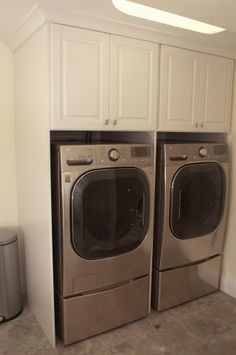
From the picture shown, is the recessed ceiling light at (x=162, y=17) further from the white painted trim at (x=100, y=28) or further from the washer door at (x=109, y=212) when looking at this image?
the washer door at (x=109, y=212)

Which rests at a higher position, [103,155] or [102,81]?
[102,81]

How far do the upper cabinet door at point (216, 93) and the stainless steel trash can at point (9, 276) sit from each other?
1841 millimetres

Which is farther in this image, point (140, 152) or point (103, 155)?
point (140, 152)

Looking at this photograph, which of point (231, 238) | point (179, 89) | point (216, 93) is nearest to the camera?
point (179, 89)

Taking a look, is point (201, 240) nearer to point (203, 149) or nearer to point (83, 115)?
point (203, 149)

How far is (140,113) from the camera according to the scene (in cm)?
226

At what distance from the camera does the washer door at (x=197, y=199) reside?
245 cm

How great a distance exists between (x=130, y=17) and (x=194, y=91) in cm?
84

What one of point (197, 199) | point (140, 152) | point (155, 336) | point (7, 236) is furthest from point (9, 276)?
point (197, 199)

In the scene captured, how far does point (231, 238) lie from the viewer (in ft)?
9.55

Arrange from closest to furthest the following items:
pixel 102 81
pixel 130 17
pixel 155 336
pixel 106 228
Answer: pixel 130 17, pixel 102 81, pixel 106 228, pixel 155 336

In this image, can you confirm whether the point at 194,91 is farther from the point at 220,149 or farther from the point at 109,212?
the point at 109,212

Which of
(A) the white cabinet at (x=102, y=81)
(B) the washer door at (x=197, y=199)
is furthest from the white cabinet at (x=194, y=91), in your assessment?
(B) the washer door at (x=197, y=199)

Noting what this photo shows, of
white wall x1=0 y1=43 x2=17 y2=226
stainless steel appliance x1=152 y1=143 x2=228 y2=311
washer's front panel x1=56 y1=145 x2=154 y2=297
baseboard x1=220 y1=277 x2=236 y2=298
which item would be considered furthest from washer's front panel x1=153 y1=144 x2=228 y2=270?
white wall x1=0 y1=43 x2=17 y2=226
